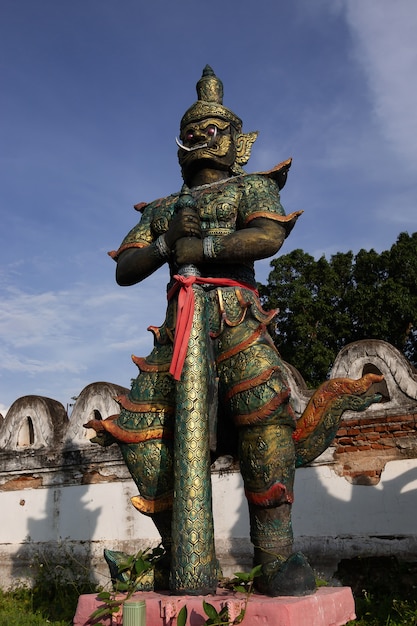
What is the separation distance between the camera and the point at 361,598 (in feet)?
16.5

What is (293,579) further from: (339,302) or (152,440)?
(339,302)

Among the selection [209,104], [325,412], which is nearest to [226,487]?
[325,412]

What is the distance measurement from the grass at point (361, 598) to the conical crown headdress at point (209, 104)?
3.42m

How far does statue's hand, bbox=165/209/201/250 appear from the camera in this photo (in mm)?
3066

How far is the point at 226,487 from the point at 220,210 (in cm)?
349

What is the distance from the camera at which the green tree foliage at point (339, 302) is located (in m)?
15.0

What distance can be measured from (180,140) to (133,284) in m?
0.89

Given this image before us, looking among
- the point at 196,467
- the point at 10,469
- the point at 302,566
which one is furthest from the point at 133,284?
the point at 10,469

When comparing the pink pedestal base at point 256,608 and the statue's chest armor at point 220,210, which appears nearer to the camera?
the pink pedestal base at point 256,608

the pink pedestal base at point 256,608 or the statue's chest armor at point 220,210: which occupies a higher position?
the statue's chest armor at point 220,210

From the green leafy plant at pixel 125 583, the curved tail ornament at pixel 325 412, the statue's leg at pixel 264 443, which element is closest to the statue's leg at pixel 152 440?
the green leafy plant at pixel 125 583

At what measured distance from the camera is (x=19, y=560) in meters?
6.96

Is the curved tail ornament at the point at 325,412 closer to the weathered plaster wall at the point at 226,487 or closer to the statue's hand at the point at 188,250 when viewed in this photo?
the statue's hand at the point at 188,250

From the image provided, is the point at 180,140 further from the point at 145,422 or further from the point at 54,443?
the point at 54,443
